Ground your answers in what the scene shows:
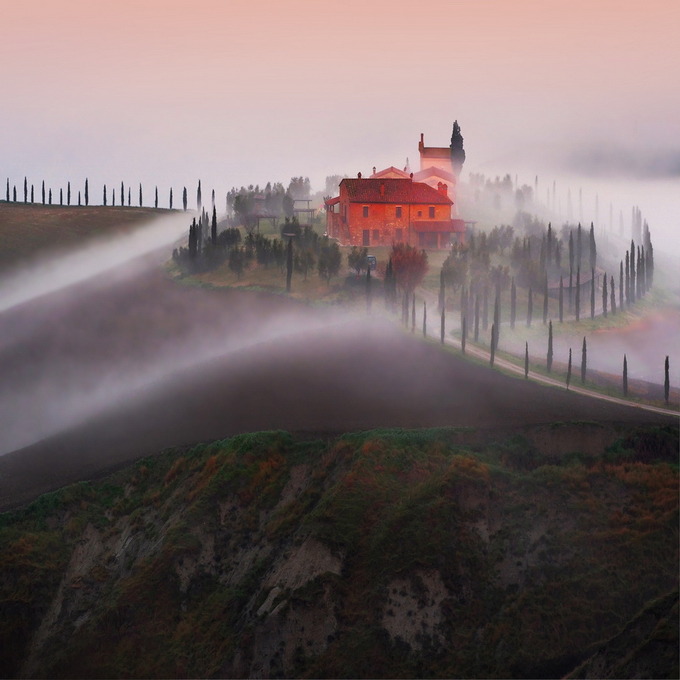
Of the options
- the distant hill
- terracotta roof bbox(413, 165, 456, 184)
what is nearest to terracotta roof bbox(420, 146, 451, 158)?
terracotta roof bbox(413, 165, 456, 184)

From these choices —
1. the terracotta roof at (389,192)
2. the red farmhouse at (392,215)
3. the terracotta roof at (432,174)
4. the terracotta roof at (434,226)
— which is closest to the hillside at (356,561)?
the red farmhouse at (392,215)

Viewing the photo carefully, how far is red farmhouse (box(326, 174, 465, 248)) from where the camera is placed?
115125 mm

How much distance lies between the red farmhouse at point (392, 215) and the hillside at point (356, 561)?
201 feet

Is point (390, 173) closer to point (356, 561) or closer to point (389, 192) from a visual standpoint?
point (389, 192)

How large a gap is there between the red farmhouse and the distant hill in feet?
153

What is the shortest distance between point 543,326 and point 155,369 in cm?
3959

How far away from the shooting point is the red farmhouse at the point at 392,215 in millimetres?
115125

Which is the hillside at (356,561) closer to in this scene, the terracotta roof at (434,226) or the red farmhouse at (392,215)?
the red farmhouse at (392,215)

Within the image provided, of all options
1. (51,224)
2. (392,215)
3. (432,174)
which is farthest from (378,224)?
(51,224)

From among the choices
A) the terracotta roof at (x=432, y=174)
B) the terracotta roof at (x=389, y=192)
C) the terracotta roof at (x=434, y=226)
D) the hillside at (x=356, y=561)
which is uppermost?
the terracotta roof at (x=432, y=174)

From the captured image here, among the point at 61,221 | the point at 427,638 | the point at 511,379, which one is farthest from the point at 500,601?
the point at 61,221

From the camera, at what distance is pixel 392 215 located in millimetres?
115625

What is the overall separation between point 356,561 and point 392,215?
7426cm

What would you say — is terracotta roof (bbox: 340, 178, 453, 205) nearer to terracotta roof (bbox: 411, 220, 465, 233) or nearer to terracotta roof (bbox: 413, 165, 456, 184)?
terracotta roof (bbox: 411, 220, 465, 233)
